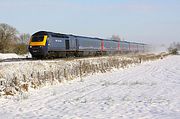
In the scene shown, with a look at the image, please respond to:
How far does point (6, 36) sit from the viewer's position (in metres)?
76.9

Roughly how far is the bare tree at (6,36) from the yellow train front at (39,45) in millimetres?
38622

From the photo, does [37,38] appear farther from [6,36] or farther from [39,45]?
[6,36]

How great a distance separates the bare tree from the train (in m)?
28.7

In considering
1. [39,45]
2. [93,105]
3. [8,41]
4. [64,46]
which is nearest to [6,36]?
[8,41]

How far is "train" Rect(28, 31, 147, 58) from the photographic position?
95.2 ft

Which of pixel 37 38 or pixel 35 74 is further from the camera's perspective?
pixel 37 38

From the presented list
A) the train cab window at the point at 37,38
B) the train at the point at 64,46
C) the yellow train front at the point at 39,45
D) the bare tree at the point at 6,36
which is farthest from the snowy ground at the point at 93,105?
the bare tree at the point at 6,36

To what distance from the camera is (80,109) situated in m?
10.2

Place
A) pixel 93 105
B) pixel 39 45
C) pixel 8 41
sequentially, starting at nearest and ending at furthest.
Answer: pixel 93 105 → pixel 39 45 → pixel 8 41

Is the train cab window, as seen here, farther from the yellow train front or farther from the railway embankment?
the railway embankment

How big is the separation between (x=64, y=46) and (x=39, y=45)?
16.7 feet

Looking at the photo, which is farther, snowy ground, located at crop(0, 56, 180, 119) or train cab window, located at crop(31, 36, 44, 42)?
train cab window, located at crop(31, 36, 44, 42)

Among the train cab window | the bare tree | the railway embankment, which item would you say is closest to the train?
the train cab window

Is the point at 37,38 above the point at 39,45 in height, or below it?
above
